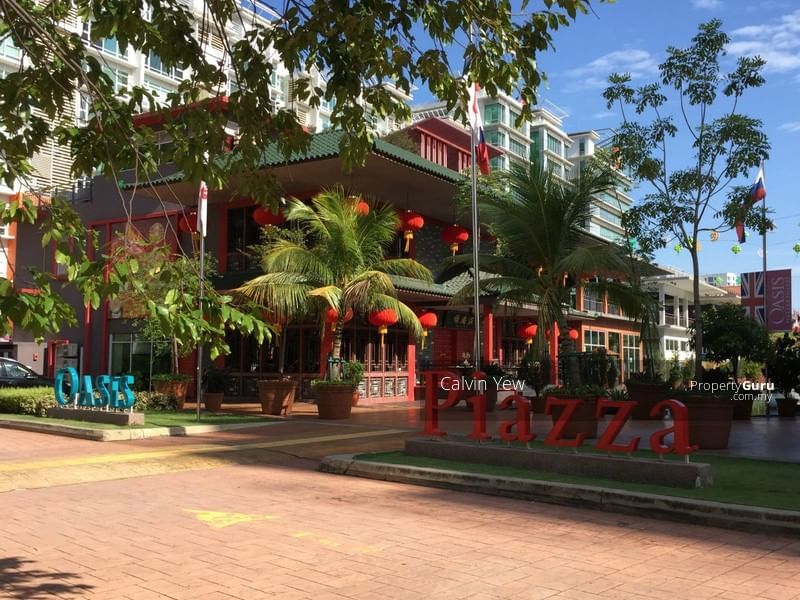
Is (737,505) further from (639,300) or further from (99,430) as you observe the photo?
→ (99,430)

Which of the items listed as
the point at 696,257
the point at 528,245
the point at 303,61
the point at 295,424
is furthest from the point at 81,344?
the point at 303,61

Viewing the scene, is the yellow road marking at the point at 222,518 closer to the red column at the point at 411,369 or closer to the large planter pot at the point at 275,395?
the large planter pot at the point at 275,395

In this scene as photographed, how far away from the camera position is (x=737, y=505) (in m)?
7.01

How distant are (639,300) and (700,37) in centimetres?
511

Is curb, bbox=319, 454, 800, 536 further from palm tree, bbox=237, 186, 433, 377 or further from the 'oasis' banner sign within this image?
palm tree, bbox=237, 186, 433, 377

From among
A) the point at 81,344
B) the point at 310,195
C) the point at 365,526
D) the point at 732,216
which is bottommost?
the point at 365,526

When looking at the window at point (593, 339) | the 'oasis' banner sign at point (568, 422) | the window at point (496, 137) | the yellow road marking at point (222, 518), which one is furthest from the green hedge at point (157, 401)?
the window at point (496, 137)

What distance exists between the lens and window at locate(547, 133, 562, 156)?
103 metres

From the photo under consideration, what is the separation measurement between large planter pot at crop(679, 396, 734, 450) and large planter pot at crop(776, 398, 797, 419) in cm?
998

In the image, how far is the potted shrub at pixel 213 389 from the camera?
2106 centimetres

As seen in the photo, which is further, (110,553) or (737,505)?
(737,505)

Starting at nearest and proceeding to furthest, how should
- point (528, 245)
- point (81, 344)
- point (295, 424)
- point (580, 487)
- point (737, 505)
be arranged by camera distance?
point (737, 505) → point (580, 487) → point (528, 245) → point (295, 424) → point (81, 344)

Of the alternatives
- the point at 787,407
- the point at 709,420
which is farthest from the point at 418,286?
the point at 709,420

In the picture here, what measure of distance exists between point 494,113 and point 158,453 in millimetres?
83791
